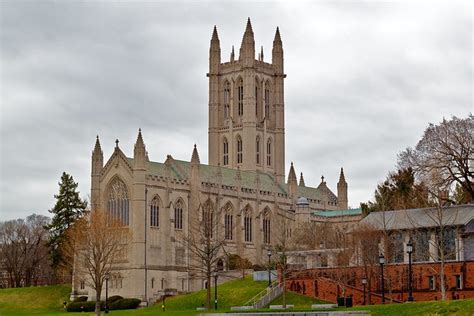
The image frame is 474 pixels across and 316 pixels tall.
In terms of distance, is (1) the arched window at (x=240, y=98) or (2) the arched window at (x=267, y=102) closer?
(1) the arched window at (x=240, y=98)

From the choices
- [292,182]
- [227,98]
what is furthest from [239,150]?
[292,182]

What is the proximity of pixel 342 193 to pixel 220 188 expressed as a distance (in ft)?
84.9

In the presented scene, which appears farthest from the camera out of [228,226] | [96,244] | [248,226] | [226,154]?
[226,154]

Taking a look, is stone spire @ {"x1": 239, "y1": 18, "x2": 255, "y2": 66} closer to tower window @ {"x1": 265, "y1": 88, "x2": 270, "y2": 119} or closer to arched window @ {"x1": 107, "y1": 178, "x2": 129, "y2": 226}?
tower window @ {"x1": 265, "y1": 88, "x2": 270, "y2": 119}

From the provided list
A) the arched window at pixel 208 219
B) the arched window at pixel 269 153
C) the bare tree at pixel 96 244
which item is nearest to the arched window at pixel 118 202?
the bare tree at pixel 96 244

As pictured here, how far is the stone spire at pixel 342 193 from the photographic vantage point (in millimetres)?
139250

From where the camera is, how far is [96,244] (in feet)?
308

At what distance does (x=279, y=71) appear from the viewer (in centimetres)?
14625

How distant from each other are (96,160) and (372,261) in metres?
43.2

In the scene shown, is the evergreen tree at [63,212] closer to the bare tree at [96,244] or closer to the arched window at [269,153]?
the bare tree at [96,244]

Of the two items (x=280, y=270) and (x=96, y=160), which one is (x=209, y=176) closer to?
(x=96, y=160)

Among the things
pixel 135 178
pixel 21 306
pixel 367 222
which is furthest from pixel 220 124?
pixel 367 222

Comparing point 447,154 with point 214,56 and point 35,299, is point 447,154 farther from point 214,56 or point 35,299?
point 214,56

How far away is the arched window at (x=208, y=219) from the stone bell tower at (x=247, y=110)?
26.0m
